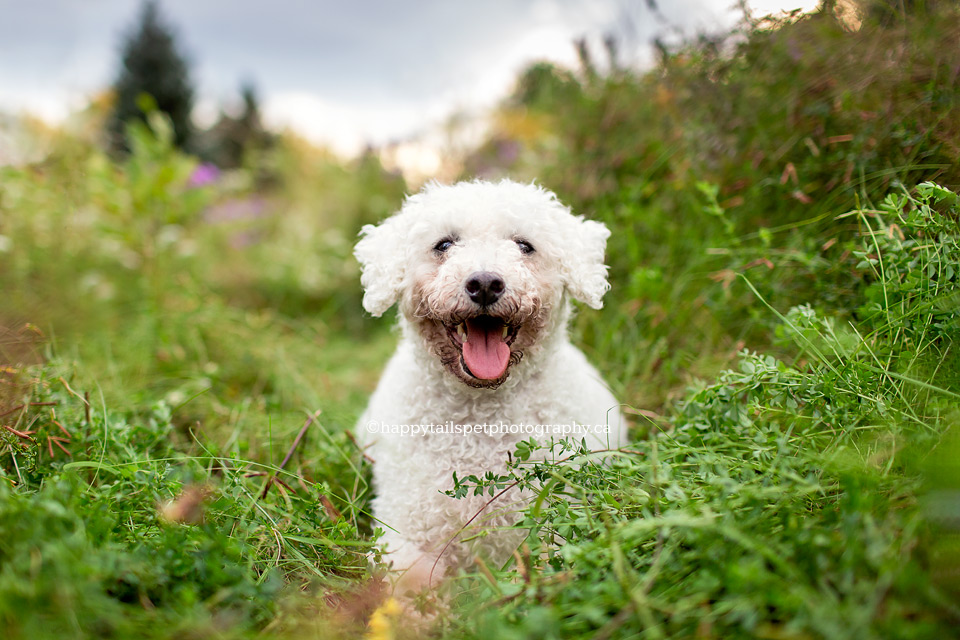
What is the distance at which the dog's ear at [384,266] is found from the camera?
2.27 meters

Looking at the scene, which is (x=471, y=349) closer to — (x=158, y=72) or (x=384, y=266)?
(x=384, y=266)

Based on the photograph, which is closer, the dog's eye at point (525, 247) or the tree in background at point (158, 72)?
the dog's eye at point (525, 247)

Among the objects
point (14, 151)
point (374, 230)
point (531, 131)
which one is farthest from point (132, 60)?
point (374, 230)

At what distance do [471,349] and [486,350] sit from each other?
0.20ft

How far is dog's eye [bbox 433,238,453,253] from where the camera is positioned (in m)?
2.25

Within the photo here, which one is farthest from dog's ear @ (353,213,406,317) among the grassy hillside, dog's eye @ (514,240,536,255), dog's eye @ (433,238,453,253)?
the grassy hillside

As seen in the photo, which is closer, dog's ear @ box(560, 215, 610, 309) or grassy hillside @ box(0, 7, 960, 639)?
grassy hillside @ box(0, 7, 960, 639)

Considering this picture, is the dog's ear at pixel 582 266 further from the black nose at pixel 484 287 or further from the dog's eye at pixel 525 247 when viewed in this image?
the black nose at pixel 484 287

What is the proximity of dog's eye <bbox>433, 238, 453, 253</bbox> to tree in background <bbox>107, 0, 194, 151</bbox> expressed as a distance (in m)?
21.4

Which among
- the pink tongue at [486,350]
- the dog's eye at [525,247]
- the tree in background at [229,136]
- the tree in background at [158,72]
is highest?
the tree in background at [158,72]

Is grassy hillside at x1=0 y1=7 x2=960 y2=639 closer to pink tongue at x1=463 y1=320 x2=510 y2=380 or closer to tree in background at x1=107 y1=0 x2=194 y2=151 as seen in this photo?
pink tongue at x1=463 y1=320 x2=510 y2=380

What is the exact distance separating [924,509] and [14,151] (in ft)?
22.9

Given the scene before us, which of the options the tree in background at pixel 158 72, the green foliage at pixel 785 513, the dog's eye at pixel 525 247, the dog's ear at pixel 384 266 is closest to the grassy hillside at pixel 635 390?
the green foliage at pixel 785 513

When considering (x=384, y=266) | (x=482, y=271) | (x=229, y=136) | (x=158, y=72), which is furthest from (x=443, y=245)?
(x=158, y=72)
